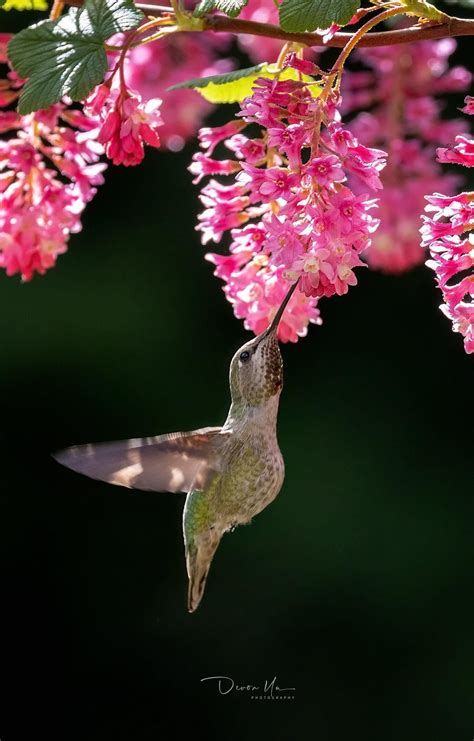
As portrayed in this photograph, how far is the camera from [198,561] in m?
1.73

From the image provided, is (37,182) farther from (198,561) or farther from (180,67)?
(180,67)

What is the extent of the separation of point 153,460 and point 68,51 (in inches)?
21.3

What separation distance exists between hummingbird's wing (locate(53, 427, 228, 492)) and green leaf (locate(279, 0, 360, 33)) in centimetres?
56

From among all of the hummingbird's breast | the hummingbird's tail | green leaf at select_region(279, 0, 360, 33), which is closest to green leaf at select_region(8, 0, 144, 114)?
green leaf at select_region(279, 0, 360, 33)

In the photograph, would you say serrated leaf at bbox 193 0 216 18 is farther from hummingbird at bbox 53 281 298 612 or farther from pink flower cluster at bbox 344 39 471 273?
pink flower cluster at bbox 344 39 471 273

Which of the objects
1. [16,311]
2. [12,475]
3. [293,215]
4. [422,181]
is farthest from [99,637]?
[293,215]

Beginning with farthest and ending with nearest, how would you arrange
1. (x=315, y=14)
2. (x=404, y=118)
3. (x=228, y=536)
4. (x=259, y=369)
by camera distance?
(x=228, y=536) < (x=404, y=118) < (x=259, y=369) < (x=315, y=14)

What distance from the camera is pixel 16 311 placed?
4.63 metres

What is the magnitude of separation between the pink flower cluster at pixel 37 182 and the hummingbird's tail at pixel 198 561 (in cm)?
50

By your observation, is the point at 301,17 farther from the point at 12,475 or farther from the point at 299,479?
the point at 12,475

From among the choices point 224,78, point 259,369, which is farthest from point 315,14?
point 259,369

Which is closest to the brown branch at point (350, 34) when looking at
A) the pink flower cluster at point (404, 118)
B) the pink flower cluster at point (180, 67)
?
the pink flower cluster at point (404, 118)

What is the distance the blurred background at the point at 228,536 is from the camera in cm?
464

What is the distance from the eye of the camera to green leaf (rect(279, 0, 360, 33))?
1.10 metres
